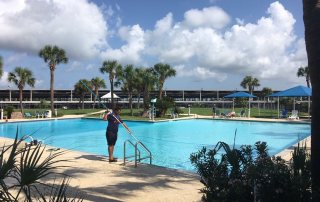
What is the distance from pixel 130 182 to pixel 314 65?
400 cm

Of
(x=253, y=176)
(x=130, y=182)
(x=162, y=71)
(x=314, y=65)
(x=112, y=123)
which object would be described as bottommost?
(x=130, y=182)

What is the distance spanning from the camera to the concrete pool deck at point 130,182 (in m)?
5.63

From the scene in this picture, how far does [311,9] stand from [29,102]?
63497 millimetres

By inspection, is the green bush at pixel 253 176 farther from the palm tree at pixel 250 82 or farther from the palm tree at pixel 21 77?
the palm tree at pixel 250 82

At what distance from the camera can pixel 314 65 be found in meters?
3.97

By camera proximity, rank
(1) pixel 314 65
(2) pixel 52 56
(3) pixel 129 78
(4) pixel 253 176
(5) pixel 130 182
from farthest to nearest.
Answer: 1. (3) pixel 129 78
2. (2) pixel 52 56
3. (5) pixel 130 182
4. (1) pixel 314 65
5. (4) pixel 253 176

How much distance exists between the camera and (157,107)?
29.1 meters

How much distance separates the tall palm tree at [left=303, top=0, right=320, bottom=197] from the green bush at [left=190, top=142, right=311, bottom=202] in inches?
4.9

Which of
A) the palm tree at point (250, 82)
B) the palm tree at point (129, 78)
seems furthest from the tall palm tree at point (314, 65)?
the palm tree at point (250, 82)

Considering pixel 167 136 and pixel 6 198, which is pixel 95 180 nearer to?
pixel 6 198

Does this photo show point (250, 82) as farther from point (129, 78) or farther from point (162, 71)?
point (129, 78)

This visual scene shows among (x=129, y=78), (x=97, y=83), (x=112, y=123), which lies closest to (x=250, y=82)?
(x=97, y=83)

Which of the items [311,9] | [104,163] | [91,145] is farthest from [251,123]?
[311,9]

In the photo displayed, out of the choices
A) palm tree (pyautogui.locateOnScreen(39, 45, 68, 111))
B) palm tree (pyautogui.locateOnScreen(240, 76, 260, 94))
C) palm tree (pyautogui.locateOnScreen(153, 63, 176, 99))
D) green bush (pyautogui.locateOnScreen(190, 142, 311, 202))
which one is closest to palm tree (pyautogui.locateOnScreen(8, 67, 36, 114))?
palm tree (pyautogui.locateOnScreen(39, 45, 68, 111))
